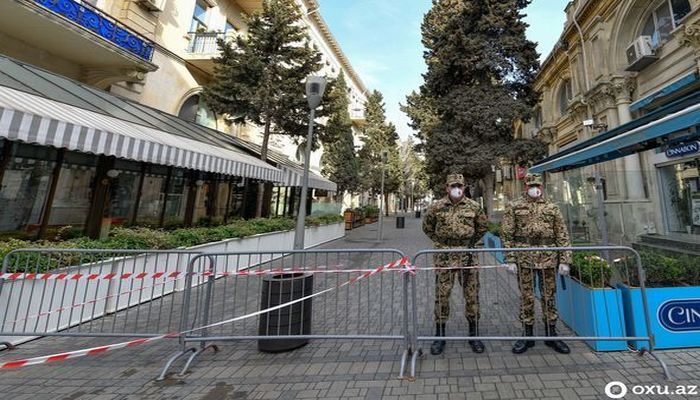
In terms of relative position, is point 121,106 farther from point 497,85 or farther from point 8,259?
point 497,85

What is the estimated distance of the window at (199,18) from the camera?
1302cm

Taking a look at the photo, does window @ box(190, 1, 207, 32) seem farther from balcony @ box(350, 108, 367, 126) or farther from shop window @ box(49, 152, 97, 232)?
balcony @ box(350, 108, 367, 126)

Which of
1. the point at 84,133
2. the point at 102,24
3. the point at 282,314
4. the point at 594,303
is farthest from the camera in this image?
the point at 102,24

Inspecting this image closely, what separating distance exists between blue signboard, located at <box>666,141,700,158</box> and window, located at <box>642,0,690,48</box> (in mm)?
5203

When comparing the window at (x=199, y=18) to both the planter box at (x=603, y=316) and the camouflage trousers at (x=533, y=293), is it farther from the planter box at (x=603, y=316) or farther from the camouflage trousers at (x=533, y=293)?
the planter box at (x=603, y=316)

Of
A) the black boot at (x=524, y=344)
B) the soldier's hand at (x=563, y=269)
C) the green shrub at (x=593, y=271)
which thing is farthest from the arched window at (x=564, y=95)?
the black boot at (x=524, y=344)

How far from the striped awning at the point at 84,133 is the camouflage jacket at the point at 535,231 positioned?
6938 mm

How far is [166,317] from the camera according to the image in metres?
4.73

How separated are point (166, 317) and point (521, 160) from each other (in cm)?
Result: 1389

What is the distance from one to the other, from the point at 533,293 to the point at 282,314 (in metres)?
3.13

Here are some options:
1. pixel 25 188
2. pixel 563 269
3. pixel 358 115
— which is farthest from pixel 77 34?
pixel 358 115

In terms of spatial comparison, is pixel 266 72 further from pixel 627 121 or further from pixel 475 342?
pixel 627 121

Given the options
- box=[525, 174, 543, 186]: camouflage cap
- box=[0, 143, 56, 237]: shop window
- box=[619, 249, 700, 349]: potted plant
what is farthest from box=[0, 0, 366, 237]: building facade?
box=[619, 249, 700, 349]: potted plant

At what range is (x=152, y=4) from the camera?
10352 millimetres
